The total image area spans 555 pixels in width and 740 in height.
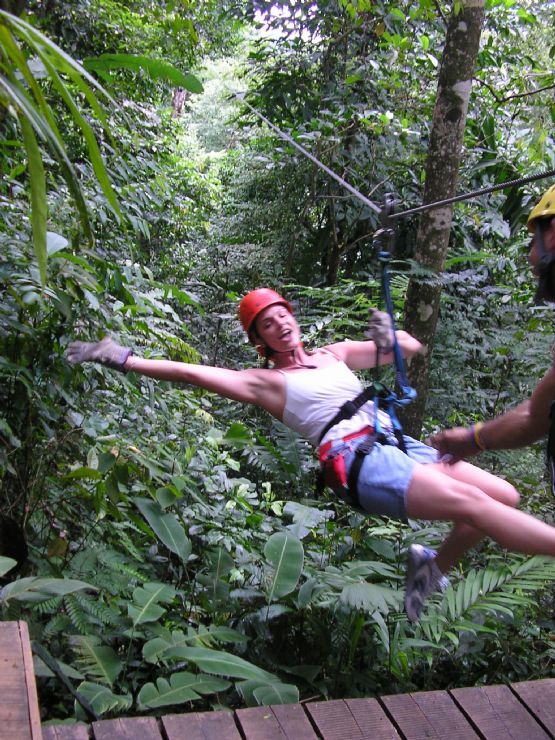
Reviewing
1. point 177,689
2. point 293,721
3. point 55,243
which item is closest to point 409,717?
point 293,721

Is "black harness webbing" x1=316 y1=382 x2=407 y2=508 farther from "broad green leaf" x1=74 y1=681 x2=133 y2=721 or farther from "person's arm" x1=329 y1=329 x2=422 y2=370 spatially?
"broad green leaf" x1=74 y1=681 x2=133 y2=721

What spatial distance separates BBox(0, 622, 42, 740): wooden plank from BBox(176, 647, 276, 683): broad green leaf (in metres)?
0.72

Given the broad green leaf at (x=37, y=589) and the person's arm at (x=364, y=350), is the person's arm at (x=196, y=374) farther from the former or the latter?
the broad green leaf at (x=37, y=589)

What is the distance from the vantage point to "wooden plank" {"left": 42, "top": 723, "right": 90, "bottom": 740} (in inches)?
74.7

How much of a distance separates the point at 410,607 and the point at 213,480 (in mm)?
1315

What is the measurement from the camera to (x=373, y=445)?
2656 millimetres

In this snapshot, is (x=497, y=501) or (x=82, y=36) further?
(x=82, y=36)

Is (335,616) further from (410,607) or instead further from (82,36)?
(82,36)

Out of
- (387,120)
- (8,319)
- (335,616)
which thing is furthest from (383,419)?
(387,120)

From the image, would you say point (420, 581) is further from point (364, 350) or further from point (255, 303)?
point (255, 303)

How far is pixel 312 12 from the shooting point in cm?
721

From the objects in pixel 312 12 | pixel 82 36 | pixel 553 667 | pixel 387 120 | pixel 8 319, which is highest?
pixel 312 12

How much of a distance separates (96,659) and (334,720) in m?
0.85

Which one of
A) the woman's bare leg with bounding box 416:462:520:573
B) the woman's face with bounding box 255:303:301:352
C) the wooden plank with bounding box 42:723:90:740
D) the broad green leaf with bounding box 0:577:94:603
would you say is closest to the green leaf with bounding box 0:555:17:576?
the broad green leaf with bounding box 0:577:94:603
